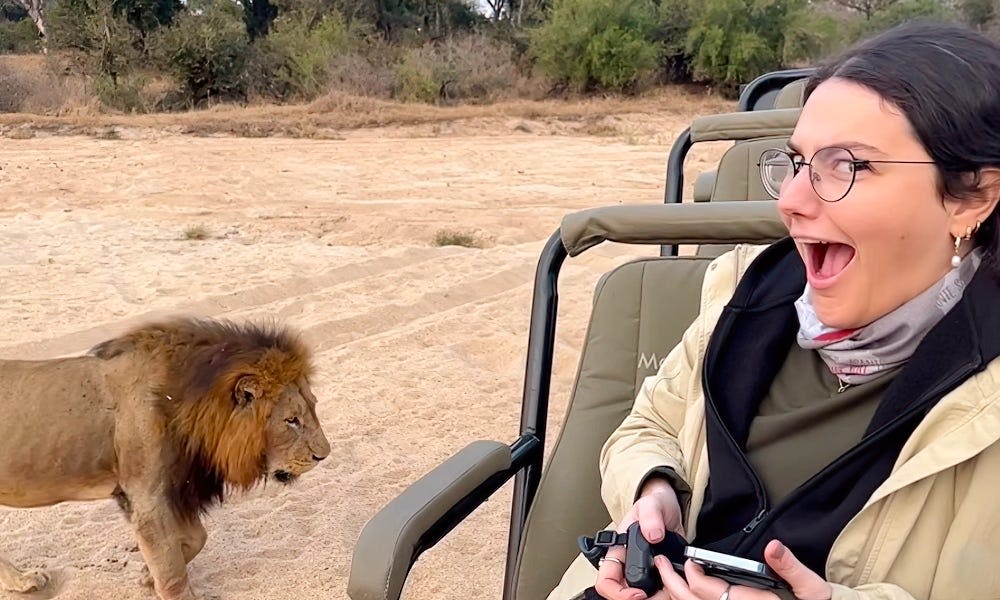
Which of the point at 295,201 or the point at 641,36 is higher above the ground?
the point at 641,36

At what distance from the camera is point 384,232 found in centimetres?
810

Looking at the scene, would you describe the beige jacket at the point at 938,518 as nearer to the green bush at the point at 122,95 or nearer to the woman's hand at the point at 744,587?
the woman's hand at the point at 744,587

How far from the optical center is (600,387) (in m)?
1.95

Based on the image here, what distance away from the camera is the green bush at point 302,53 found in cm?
2039

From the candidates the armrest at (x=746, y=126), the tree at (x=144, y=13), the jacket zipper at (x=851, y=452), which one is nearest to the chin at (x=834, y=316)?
the jacket zipper at (x=851, y=452)

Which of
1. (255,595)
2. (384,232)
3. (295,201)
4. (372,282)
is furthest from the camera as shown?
(295,201)

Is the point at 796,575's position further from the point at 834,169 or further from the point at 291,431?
the point at 291,431

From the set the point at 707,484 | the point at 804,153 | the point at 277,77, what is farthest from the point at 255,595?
the point at 277,77

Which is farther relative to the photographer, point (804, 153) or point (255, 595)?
point (255, 595)

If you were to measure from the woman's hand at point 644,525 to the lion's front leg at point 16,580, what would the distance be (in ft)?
7.46

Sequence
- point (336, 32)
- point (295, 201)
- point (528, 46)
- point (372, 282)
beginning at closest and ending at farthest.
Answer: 1. point (372, 282)
2. point (295, 201)
3. point (336, 32)
4. point (528, 46)

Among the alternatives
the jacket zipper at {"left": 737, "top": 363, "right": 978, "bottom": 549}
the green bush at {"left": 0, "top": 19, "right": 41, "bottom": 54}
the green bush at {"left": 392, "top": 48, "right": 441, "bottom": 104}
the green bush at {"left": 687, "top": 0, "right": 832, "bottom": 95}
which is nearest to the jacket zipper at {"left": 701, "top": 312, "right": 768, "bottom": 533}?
the jacket zipper at {"left": 737, "top": 363, "right": 978, "bottom": 549}

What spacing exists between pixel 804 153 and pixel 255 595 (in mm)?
→ 2439

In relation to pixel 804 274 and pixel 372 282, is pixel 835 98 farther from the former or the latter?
pixel 372 282
